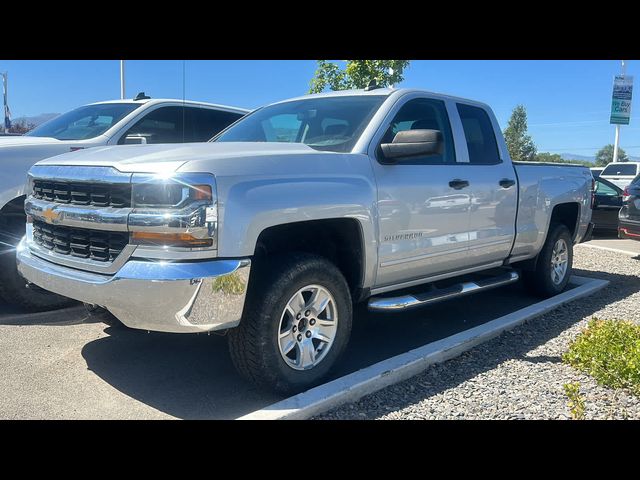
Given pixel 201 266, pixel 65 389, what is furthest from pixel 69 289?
pixel 201 266

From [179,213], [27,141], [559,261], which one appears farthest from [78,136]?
[559,261]

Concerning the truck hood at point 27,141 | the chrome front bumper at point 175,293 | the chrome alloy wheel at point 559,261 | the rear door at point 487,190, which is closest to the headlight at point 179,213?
the chrome front bumper at point 175,293

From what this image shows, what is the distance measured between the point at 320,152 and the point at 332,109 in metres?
0.93

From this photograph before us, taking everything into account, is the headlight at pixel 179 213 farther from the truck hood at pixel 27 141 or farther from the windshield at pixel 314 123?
the truck hood at pixel 27 141

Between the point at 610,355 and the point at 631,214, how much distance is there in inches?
258

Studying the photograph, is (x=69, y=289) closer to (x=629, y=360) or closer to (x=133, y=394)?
(x=133, y=394)

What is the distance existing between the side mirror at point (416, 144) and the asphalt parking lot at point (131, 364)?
5.30ft

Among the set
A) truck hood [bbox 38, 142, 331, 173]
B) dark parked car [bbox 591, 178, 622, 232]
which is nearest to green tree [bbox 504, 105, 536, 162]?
dark parked car [bbox 591, 178, 622, 232]

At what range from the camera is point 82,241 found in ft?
10.9

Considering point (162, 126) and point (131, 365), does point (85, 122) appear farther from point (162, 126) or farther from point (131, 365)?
point (131, 365)

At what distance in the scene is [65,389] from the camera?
3.49 m

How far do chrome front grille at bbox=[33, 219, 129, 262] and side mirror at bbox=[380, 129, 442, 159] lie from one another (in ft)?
6.11

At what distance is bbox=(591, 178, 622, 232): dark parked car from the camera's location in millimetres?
12086

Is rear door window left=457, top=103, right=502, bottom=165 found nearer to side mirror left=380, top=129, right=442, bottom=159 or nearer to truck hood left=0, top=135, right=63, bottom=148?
A: side mirror left=380, top=129, right=442, bottom=159
